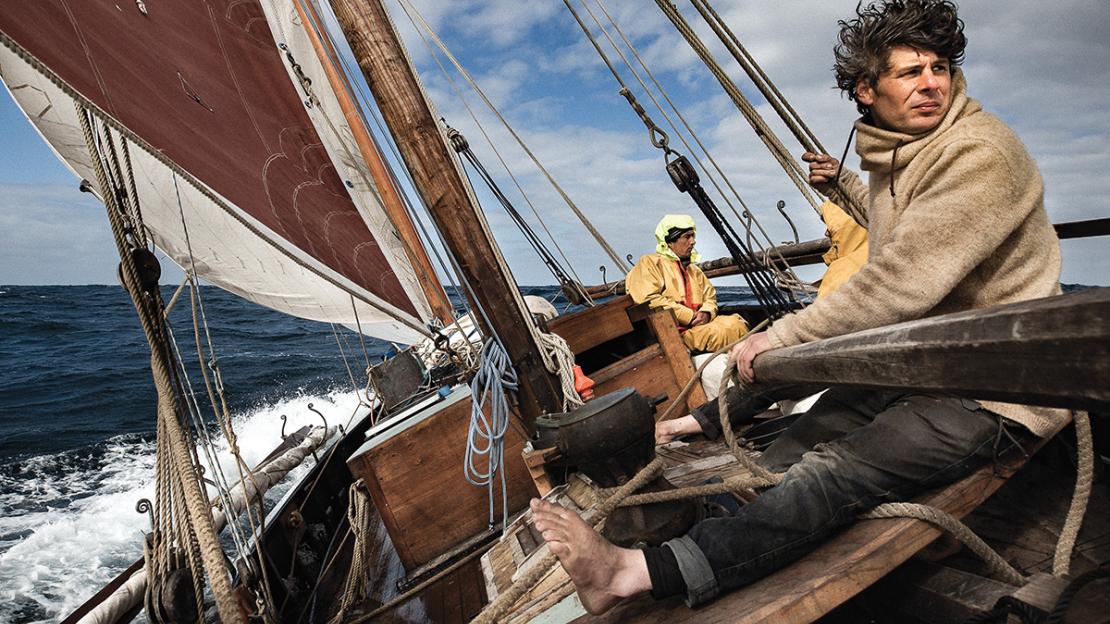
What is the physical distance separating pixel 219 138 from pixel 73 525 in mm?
4492

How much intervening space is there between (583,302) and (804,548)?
233 inches

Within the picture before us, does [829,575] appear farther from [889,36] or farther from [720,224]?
[720,224]

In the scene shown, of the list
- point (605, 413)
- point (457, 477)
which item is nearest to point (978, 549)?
point (605, 413)

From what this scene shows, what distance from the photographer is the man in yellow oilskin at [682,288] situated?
4.18 m

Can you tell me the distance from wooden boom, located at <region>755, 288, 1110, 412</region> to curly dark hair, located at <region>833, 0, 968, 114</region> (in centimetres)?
124

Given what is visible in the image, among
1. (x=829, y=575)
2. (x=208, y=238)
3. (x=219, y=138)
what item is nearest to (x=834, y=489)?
(x=829, y=575)

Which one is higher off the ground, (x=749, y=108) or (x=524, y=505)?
(x=749, y=108)

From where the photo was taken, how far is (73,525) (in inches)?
224

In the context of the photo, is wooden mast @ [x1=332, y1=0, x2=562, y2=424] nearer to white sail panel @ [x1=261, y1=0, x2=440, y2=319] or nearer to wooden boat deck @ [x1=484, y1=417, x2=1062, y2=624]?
wooden boat deck @ [x1=484, y1=417, x2=1062, y2=624]

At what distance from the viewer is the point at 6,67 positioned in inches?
161

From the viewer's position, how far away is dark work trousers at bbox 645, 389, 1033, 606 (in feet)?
4.45

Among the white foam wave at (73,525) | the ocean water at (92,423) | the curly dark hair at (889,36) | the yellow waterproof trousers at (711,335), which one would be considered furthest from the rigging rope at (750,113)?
the white foam wave at (73,525)

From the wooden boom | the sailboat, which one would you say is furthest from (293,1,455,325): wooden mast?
the wooden boom

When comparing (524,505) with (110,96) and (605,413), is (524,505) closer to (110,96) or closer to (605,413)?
(605,413)
